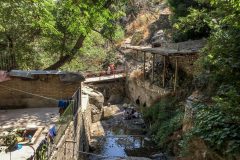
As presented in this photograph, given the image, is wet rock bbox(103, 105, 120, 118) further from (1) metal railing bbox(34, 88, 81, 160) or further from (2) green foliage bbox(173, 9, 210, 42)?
(1) metal railing bbox(34, 88, 81, 160)

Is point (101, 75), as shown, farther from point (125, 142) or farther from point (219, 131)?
point (219, 131)

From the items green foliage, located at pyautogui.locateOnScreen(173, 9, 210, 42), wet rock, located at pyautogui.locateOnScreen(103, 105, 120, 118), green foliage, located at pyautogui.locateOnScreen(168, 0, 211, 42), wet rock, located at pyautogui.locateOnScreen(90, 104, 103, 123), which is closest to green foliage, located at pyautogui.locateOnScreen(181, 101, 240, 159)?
green foliage, located at pyautogui.locateOnScreen(173, 9, 210, 42)

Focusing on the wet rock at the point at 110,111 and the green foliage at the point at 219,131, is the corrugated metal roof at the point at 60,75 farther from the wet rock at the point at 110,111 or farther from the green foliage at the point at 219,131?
the wet rock at the point at 110,111

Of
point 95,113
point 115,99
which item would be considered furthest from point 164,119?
point 115,99

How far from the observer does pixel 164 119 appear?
1755 cm

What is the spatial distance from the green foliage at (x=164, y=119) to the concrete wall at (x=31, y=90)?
18.8 feet

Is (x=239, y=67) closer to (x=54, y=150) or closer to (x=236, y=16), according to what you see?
(x=236, y=16)

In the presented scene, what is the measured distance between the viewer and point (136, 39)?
3762 cm

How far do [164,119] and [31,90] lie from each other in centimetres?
800

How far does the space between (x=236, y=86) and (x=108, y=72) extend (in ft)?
72.6

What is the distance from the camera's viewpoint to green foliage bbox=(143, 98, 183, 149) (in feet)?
51.2

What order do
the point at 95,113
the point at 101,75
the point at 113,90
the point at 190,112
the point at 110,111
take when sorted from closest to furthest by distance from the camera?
1. the point at 190,112
2. the point at 95,113
3. the point at 110,111
4. the point at 113,90
5. the point at 101,75

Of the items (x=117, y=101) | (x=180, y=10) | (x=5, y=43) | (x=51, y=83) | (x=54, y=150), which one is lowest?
(x=117, y=101)

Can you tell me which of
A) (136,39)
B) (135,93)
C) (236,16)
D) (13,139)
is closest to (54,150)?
(13,139)
